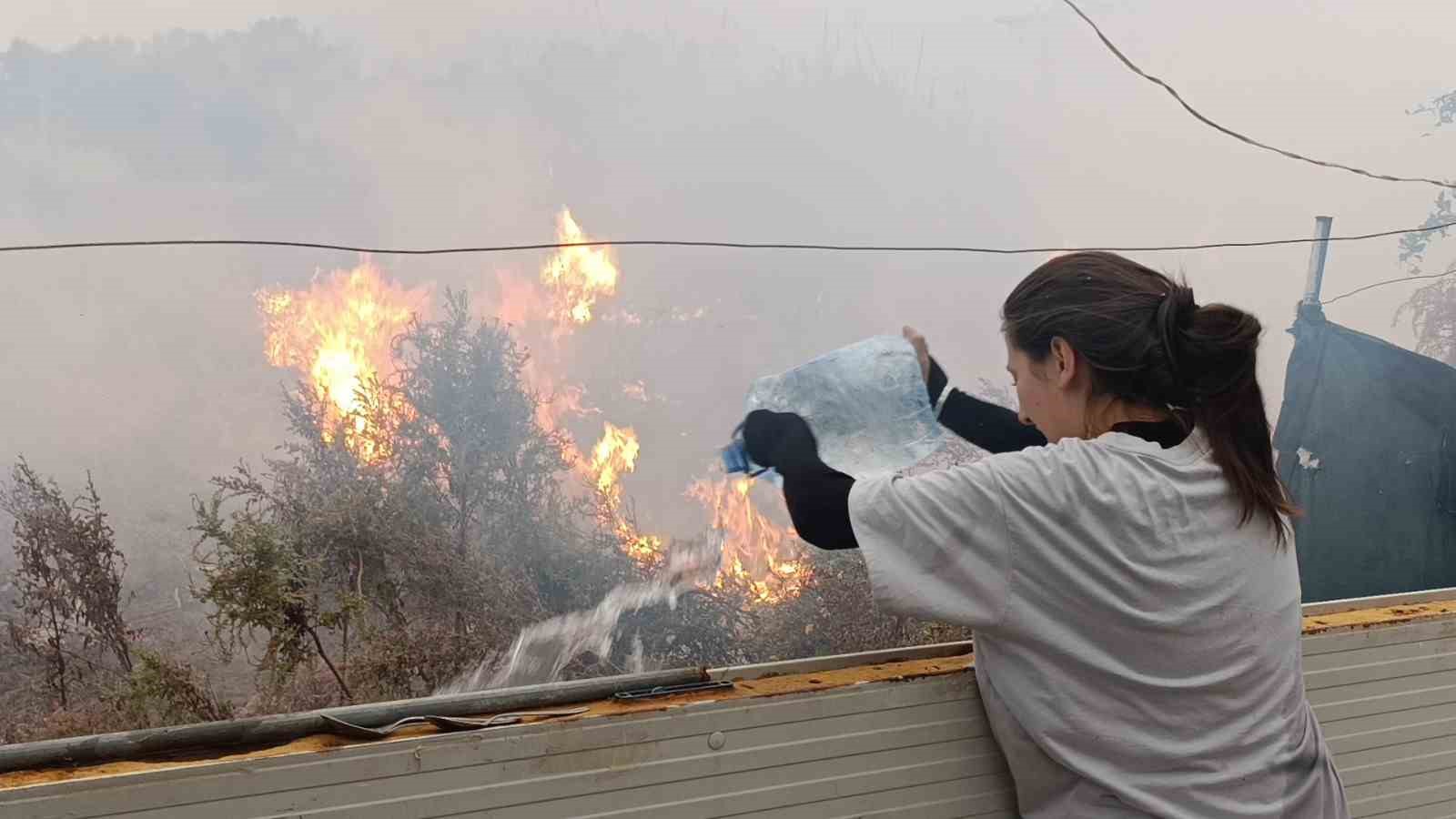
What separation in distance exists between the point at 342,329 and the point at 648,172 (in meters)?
0.57

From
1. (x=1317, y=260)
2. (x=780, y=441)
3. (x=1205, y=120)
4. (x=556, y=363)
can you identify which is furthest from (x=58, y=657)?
(x=1317, y=260)

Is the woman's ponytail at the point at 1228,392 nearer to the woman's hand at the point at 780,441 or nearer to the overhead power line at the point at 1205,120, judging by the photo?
the woman's hand at the point at 780,441

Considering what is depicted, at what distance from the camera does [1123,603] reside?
1.24 metres

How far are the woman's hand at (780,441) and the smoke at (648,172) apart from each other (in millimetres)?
271

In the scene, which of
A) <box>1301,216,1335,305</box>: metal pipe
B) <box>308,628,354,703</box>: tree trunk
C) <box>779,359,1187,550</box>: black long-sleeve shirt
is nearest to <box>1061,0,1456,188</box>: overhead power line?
<box>1301,216,1335,305</box>: metal pipe

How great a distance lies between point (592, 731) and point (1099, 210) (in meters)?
1.56

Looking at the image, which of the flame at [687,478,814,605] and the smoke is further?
the flame at [687,478,814,605]

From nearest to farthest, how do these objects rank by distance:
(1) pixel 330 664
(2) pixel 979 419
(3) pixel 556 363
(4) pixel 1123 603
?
1. (4) pixel 1123 603
2. (1) pixel 330 664
3. (3) pixel 556 363
4. (2) pixel 979 419

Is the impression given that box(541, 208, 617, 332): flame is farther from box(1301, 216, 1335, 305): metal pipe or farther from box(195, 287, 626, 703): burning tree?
box(1301, 216, 1335, 305): metal pipe

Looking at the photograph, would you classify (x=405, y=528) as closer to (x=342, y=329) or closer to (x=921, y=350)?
(x=342, y=329)

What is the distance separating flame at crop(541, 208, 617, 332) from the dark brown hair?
718mm

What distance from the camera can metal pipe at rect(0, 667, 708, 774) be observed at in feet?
4.06

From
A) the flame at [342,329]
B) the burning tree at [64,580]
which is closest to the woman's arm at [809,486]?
the flame at [342,329]

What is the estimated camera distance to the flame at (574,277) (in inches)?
64.7
